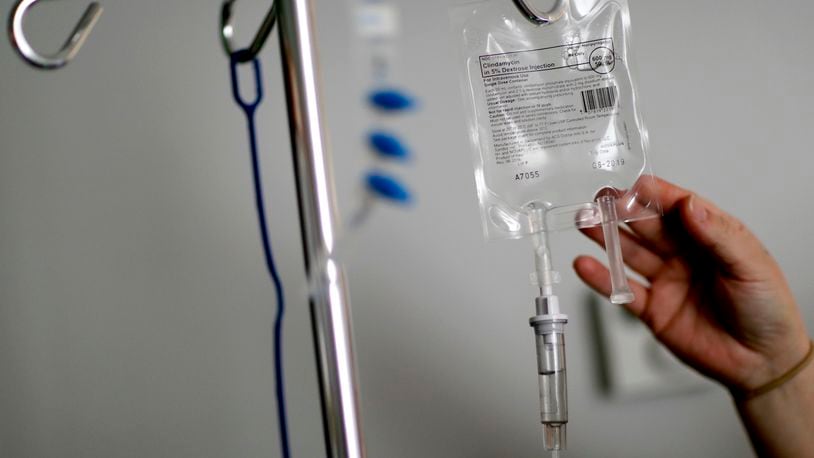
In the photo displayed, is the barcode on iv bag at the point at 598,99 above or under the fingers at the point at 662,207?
above

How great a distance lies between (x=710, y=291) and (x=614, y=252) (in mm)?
314

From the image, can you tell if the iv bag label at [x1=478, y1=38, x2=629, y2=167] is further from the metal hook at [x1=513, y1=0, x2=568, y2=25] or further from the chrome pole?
the chrome pole

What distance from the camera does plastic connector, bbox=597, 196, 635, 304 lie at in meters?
0.57

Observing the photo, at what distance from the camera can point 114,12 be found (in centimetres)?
85

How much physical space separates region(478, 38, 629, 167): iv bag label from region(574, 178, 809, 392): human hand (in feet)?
0.43

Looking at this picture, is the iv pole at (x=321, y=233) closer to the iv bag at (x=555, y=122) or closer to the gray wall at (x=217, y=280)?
the iv bag at (x=555, y=122)

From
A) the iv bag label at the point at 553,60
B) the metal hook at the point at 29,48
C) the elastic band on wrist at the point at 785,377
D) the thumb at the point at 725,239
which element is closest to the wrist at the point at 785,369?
the elastic band on wrist at the point at 785,377

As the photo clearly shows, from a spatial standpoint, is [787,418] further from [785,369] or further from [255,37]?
[255,37]

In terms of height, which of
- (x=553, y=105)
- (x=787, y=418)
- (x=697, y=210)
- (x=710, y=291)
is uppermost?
(x=553, y=105)

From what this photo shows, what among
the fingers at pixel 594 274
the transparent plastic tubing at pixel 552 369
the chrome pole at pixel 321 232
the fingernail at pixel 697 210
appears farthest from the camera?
the fingers at pixel 594 274

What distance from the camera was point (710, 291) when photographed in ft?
2.77

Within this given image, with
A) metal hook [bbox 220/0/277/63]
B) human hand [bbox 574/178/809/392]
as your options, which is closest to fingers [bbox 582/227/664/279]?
human hand [bbox 574/178/809/392]

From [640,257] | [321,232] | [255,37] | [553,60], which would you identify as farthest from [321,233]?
[640,257]

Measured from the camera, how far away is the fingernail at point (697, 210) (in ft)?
2.35
